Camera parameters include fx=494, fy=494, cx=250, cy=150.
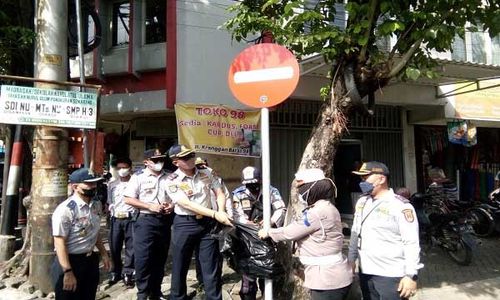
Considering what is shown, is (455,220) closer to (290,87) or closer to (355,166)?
(355,166)

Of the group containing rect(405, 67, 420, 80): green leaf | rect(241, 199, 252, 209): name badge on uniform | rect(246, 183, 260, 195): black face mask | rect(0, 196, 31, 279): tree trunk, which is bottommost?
rect(0, 196, 31, 279): tree trunk

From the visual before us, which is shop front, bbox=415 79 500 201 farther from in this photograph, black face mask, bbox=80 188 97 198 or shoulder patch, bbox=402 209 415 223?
black face mask, bbox=80 188 97 198

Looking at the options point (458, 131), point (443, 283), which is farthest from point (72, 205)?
point (458, 131)

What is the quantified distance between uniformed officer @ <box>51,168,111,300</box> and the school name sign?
1449 mm

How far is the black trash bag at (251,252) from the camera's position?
14.4 feet

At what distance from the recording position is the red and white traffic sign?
3.86 m

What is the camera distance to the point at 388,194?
376 centimetres

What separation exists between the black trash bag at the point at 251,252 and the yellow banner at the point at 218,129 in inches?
135

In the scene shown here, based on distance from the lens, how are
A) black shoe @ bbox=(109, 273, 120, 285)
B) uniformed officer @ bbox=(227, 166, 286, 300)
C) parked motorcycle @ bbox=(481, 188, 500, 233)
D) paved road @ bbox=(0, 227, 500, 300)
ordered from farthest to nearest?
parked motorcycle @ bbox=(481, 188, 500, 233) → black shoe @ bbox=(109, 273, 120, 285) → paved road @ bbox=(0, 227, 500, 300) → uniformed officer @ bbox=(227, 166, 286, 300)

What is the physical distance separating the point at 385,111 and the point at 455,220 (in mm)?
5127

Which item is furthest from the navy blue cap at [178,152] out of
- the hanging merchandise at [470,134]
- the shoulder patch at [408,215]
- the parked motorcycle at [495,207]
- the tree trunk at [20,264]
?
the hanging merchandise at [470,134]

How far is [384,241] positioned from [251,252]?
132 cm

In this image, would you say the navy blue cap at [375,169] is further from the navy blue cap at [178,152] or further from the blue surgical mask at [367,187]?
the navy blue cap at [178,152]

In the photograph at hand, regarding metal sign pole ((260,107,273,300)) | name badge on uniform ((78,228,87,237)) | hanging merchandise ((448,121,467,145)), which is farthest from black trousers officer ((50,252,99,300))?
hanging merchandise ((448,121,467,145))
